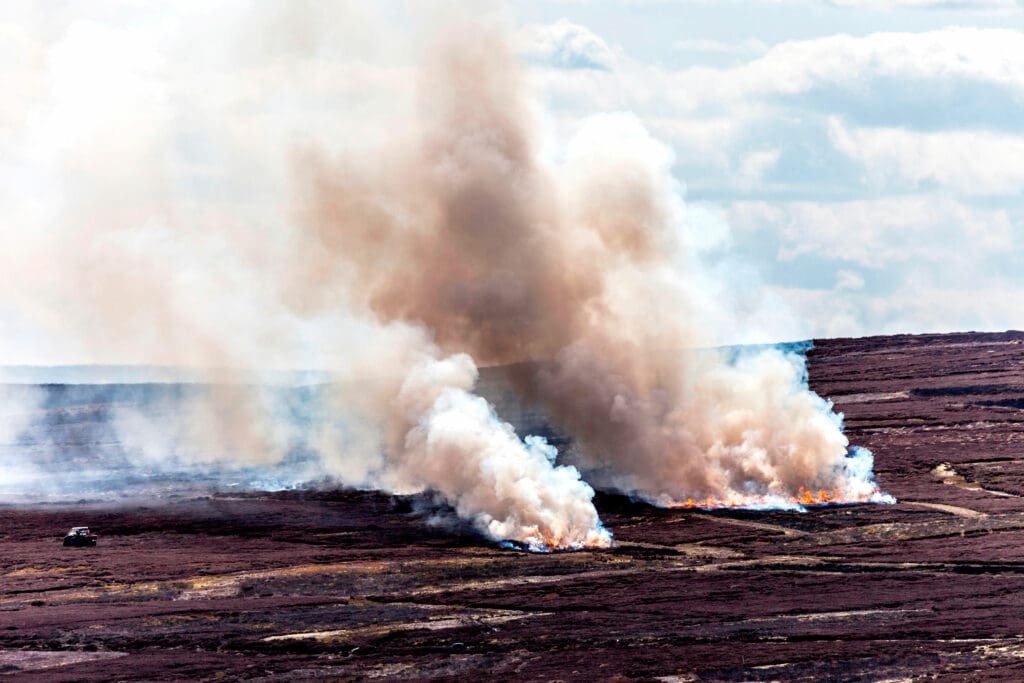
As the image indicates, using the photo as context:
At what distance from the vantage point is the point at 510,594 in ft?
260

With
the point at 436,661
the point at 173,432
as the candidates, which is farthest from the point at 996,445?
the point at 173,432

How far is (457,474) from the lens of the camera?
97.0 metres

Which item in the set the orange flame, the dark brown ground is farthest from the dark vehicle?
the orange flame

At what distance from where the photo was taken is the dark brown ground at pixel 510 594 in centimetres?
6788

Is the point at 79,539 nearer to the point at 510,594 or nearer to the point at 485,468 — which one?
the point at 485,468

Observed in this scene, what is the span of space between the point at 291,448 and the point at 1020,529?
2808 inches

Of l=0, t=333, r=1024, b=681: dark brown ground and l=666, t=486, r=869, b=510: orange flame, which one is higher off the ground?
l=666, t=486, r=869, b=510: orange flame

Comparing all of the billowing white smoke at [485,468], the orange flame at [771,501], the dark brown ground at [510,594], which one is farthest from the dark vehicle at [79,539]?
the orange flame at [771,501]

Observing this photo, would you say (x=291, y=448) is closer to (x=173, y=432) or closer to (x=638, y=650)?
(x=173, y=432)

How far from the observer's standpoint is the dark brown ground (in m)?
67.9

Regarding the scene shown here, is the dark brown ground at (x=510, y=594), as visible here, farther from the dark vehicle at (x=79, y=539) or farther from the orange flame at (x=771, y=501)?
the orange flame at (x=771, y=501)

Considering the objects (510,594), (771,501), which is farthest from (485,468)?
(771,501)

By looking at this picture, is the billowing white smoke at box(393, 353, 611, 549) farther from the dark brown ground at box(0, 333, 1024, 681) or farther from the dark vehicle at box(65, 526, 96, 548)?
the dark vehicle at box(65, 526, 96, 548)

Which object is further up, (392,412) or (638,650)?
(392,412)
